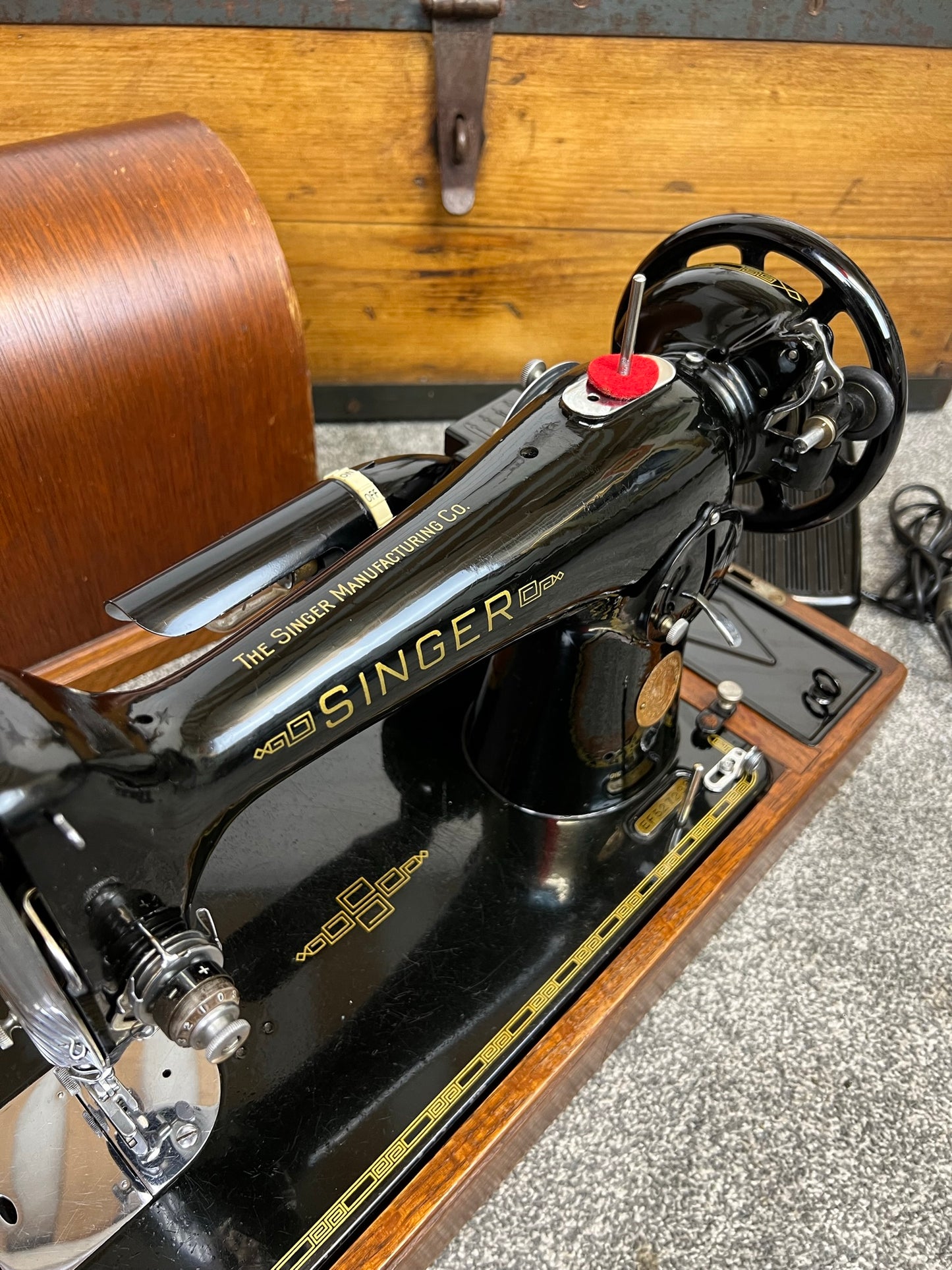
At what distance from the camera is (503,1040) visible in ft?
2.49

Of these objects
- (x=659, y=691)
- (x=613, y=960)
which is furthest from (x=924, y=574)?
(x=613, y=960)

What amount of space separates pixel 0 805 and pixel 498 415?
0.69m

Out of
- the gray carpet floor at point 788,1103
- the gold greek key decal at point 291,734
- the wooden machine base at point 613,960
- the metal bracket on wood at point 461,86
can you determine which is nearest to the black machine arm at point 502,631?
the gold greek key decal at point 291,734

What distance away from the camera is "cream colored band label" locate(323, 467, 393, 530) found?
0.74 metres

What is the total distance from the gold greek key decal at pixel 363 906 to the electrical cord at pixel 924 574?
2.67ft

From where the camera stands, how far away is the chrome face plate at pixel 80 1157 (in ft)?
2.12

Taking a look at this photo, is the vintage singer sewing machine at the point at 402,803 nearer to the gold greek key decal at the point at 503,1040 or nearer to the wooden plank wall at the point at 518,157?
the gold greek key decal at the point at 503,1040

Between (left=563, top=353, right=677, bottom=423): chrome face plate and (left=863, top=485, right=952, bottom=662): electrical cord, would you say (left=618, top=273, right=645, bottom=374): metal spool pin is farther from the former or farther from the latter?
(left=863, top=485, right=952, bottom=662): electrical cord

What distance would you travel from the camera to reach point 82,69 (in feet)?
3.73

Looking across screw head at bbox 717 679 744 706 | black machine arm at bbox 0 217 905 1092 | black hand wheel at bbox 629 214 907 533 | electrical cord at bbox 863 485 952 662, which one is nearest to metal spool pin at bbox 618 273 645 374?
black machine arm at bbox 0 217 905 1092

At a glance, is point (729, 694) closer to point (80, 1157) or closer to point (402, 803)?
point (402, 803)

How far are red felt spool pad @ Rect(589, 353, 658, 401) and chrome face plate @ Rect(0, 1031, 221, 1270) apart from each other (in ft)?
1.78

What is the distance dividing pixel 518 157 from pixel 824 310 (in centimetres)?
71

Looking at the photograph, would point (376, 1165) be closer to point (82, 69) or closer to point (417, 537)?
point (417, 537)
